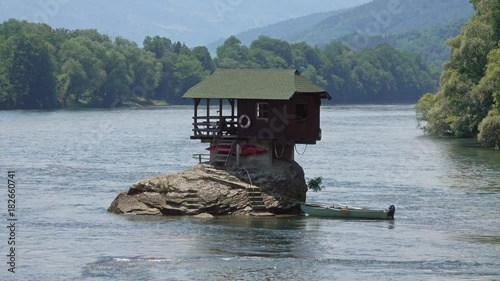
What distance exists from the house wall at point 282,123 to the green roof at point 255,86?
1.97 ft

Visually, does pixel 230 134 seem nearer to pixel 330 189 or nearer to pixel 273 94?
pixel 273 94

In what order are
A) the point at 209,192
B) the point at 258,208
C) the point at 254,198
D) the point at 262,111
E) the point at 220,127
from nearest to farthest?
the point at 209,192, the point at 258,208, the point at 254,198, the point at 262,111, the point at 220,127

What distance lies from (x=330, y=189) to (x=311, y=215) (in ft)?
43.9

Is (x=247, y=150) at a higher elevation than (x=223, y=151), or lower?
higher

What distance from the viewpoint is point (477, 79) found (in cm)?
11756

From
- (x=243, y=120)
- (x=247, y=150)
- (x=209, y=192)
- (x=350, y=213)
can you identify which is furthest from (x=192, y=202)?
(x=350, y=213)

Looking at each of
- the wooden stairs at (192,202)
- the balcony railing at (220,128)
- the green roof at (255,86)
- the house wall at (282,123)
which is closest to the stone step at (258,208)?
the wooden stairs at (192,202)

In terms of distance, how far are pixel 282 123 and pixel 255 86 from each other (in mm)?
2530

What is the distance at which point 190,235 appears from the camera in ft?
179

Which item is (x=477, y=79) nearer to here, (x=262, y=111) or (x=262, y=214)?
(x=262, y=111)

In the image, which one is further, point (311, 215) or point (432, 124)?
point (432, 124)

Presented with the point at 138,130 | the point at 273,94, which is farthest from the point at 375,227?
the point at 138,130

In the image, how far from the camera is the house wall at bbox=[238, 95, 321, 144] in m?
61.2

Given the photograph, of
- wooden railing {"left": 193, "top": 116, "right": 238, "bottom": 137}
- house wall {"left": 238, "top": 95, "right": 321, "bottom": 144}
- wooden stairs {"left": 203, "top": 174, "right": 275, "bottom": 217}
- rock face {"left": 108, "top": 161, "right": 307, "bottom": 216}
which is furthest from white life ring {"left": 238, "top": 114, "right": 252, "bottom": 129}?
wooden stairs {"left": 203, "top": 174, "right": 275, "bottom": 217}
